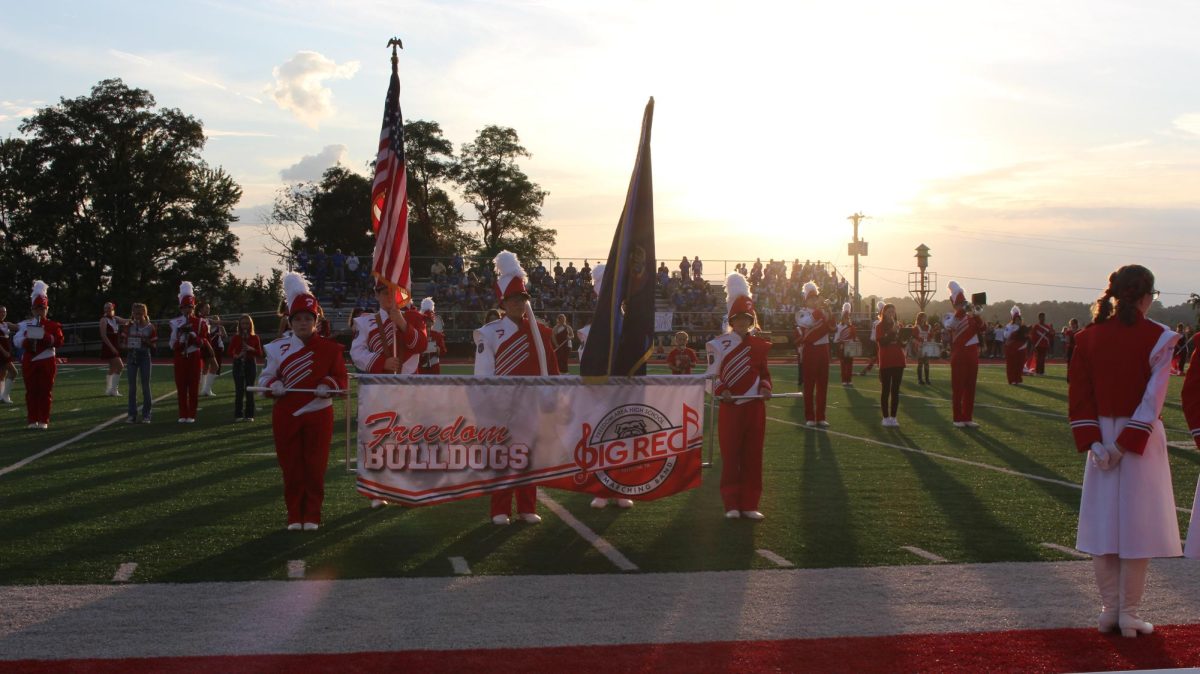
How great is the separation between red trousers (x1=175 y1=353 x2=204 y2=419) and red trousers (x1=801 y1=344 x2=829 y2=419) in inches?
373

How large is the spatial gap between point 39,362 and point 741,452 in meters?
12.2

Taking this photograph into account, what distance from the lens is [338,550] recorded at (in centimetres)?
830

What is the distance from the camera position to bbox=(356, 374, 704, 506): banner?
7871 mm

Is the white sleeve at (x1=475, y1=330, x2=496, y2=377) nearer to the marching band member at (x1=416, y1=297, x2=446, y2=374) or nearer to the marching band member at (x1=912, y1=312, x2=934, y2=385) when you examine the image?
the marching band member at (x1=416, y1=297, x2=446, y2=374)

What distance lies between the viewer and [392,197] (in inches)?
365

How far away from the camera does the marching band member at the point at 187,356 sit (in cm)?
1816

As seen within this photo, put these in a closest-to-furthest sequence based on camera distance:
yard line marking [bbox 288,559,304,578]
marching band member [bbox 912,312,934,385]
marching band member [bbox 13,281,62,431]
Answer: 1. yard line marking [bbox 288,559,304,578]
2. marching band member [bbox 13,281,62,431]
3. marching band member [bbox 912,312,934,385]

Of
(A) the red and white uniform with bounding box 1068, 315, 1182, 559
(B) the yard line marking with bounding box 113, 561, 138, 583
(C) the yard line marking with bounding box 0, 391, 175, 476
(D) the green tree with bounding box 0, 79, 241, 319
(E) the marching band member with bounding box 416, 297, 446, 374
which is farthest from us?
(D) the green tree with bounding box 0, 79, 241, 319

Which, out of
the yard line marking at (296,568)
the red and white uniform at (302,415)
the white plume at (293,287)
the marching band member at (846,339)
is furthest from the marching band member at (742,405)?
the marching band member at (846,339)

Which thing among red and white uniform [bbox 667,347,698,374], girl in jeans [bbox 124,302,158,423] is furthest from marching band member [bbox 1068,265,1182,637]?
girl in jeans [bbox 124,302,158,423]

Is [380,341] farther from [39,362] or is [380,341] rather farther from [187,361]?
[39,362]

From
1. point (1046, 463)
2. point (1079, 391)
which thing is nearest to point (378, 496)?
point (1079, 391)

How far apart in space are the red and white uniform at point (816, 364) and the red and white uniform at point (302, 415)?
1091 centimetres

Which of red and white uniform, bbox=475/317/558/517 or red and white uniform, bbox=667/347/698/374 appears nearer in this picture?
red and white uniform, bbox=475/317/558/517
